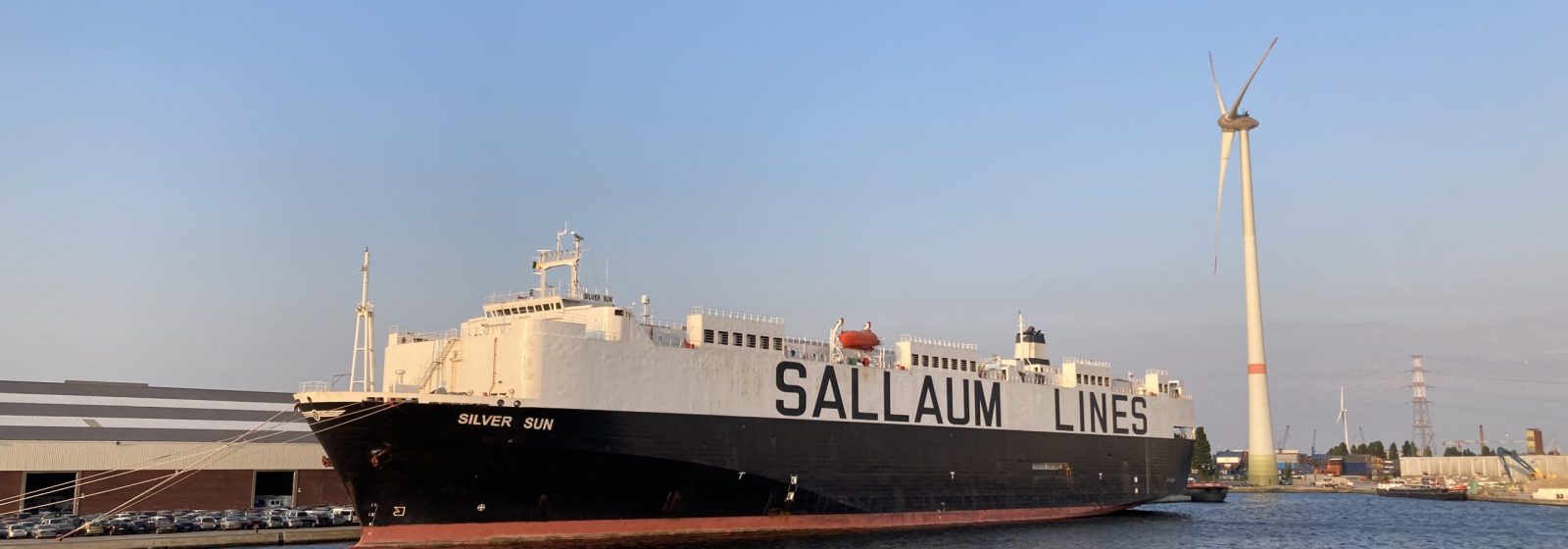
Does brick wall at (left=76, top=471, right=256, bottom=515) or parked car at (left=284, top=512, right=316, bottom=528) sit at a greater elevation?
brick wall at (left=76, top=471, right=256, bottom=515)

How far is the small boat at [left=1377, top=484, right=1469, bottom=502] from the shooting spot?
9788cm

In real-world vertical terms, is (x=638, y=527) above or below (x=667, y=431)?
below

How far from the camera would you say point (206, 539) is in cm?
4281

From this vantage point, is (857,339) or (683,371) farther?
(857,339)

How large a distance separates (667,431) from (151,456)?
92.8ft

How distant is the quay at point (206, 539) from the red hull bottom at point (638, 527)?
368 inches

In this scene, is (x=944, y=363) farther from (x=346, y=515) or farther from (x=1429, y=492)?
(x=1429, y=492)

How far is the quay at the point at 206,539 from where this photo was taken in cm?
3956

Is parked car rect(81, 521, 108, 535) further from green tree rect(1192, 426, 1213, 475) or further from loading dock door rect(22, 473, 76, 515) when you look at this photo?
green tree rect(1192, 426, 1213, 475)

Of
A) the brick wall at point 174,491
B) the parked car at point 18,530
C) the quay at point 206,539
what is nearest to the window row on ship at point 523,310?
the quay at point 206,539

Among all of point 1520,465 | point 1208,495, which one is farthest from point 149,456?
point 1520,465

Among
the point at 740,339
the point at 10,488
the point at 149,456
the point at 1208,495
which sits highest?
the point at 740,339

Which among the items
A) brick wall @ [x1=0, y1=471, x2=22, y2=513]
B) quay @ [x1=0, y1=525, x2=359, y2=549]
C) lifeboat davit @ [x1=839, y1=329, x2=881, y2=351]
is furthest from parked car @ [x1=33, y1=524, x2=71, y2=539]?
lifeboat davit @ [x1=839, y1=329, x2=881, y2=351]

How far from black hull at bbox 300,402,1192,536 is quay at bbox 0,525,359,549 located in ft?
30.7
